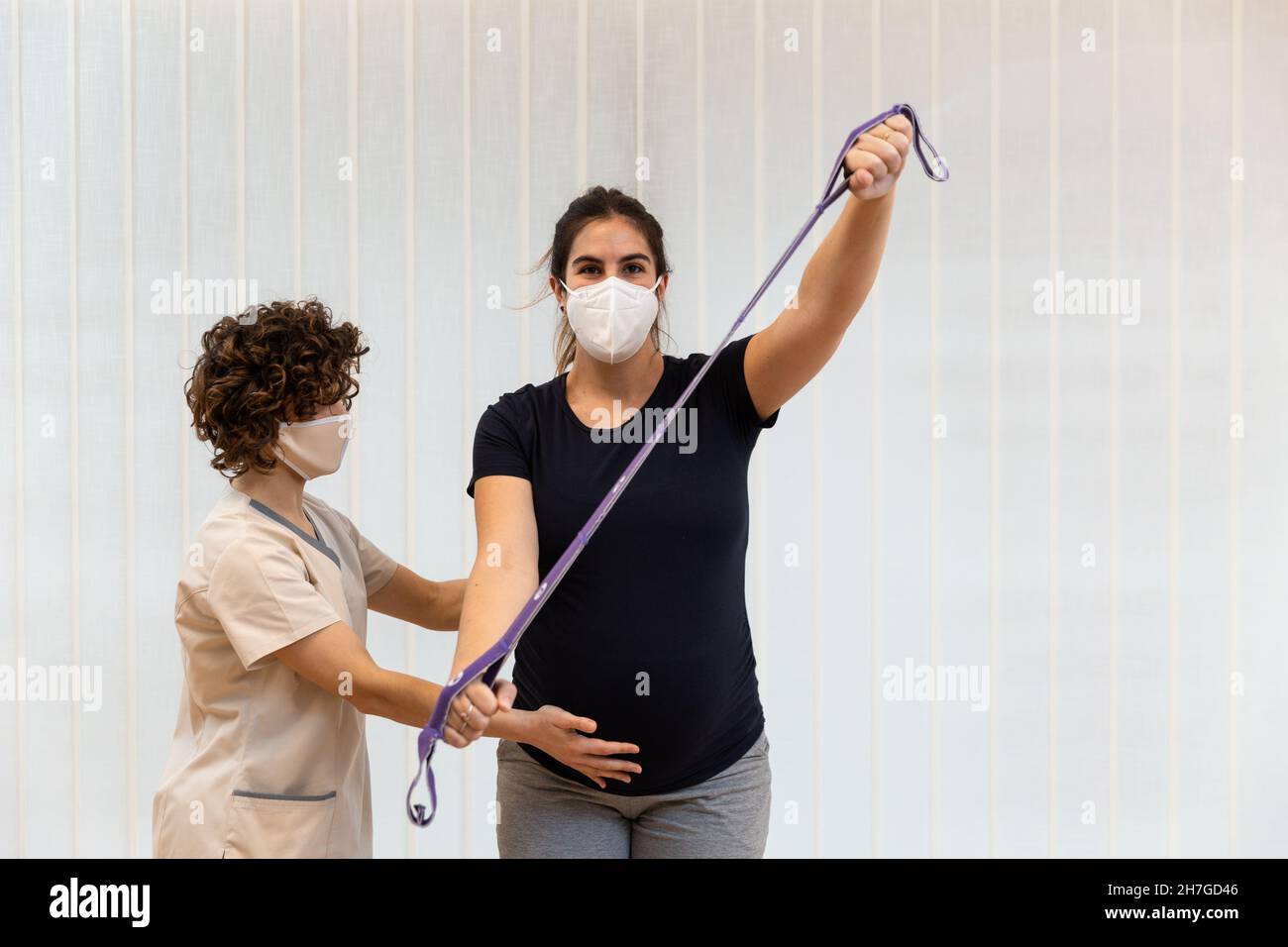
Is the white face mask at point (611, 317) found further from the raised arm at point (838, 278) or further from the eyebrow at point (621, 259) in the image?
the raised arm at point (838, 278)

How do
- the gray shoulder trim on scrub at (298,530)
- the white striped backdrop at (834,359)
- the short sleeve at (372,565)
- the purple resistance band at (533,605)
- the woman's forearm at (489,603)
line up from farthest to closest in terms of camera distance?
the white striped backdrop at (834,359), the short sleeve at (372,565), the gray shoulder trim on scrub at (298,530), the woman's forearm at (489,603), the purple resistance band at (533,605)

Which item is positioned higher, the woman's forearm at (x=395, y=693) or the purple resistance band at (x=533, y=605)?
the purple resistance band at (x=533, y=605)

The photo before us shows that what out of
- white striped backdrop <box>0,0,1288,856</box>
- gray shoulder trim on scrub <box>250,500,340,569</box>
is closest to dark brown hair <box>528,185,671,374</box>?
gray shoulder trim on scrub <box>250,500,340,569</box>

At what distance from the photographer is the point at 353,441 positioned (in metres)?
2.09

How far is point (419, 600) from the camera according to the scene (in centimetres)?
157

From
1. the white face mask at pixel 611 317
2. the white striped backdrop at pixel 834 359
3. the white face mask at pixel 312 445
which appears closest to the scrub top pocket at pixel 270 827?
the white face mask at pixel 312 445

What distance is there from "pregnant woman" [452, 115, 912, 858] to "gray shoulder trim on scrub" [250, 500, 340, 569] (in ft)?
0.80

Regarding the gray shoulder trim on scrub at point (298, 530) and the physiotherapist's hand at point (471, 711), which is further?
the gray shoulder trim on scrub at point (298, 530)

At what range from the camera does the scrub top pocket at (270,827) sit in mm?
1255

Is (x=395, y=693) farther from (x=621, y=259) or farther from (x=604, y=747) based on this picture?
(x=621, y=259)

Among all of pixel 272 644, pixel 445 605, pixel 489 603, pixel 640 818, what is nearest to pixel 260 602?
pixel 272 644

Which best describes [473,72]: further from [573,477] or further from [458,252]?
[573,477]
